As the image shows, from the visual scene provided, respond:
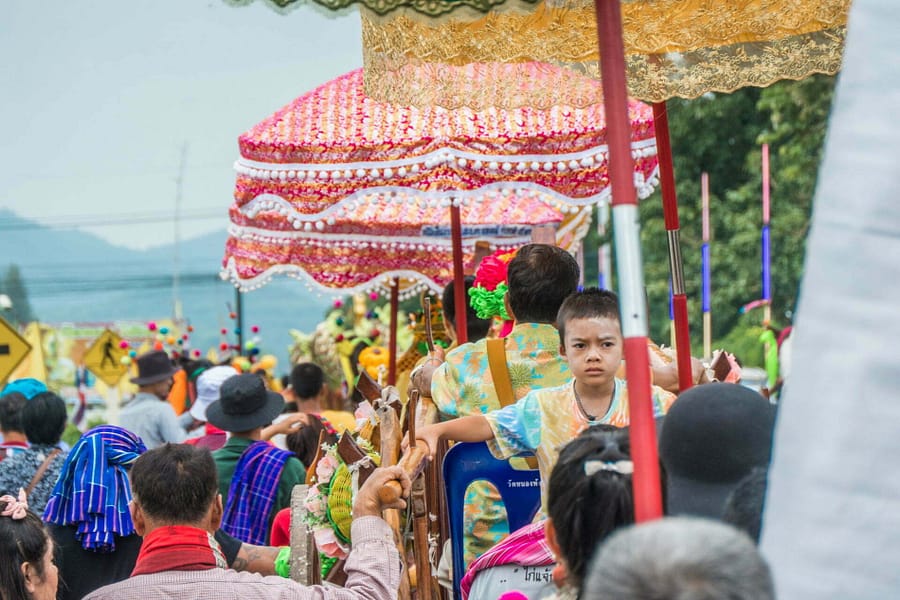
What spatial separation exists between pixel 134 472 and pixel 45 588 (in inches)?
20.7

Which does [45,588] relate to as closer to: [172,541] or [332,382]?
[172,541]

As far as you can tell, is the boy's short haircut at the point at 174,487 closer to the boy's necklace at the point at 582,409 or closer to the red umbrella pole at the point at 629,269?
the boy's necklace at the point at 582,409

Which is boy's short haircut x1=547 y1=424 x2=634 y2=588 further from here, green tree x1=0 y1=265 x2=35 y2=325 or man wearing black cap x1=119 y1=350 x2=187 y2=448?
green tree x1=0 y1=265 x2=35 y2=325

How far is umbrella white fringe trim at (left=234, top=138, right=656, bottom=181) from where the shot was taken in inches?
202

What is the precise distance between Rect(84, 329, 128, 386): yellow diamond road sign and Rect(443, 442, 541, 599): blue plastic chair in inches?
422

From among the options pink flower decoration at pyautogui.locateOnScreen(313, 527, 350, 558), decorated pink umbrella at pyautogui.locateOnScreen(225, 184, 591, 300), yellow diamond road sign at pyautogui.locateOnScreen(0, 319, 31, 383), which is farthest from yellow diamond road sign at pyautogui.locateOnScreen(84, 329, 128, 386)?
pink flower decoration at pyautogui.locateOnScreen(313, 527, 350, 558)

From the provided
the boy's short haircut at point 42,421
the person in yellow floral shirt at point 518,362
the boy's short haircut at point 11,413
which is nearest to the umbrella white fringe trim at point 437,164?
the person in yellow floral shirt at point 518,362

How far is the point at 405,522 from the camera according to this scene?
3.68 m

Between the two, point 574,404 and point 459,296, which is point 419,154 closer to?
point 459,296

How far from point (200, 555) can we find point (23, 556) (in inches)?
28.3

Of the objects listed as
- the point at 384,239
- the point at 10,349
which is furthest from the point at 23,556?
the point at 10,349

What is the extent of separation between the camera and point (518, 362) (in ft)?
12.7

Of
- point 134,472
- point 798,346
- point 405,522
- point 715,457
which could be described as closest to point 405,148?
point 405,522

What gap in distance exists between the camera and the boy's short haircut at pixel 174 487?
3.02m
